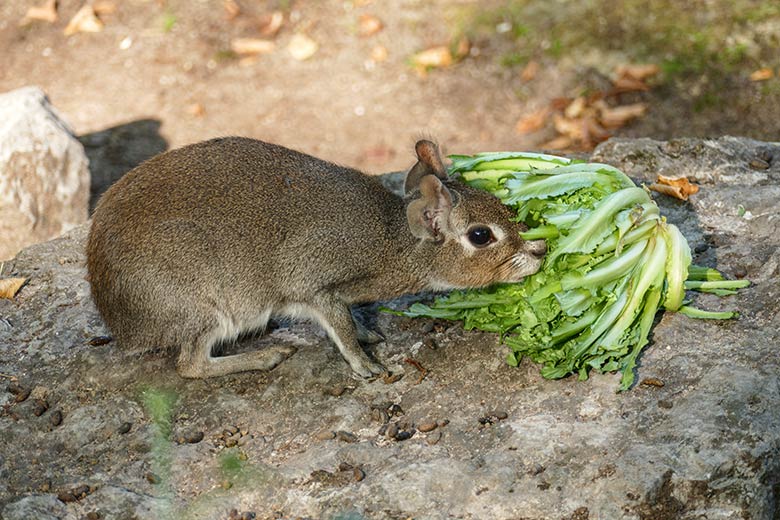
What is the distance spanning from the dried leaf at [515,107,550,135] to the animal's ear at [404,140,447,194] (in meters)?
3.92

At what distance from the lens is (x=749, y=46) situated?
31.1 feet

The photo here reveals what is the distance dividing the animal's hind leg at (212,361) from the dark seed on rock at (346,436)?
69 centimetres

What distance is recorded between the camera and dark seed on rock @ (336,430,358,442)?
4.72m

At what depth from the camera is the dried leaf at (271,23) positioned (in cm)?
1077

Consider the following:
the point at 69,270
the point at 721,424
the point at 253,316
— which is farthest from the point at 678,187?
the point at 69,270

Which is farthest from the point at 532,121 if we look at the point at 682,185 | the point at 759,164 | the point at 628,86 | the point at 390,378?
the point at 390,378

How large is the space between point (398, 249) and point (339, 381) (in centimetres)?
77

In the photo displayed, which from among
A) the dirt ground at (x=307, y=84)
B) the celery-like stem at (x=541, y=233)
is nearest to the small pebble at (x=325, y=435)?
the celery-like stem at (x=541, y=233)

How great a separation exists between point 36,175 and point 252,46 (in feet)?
11.6

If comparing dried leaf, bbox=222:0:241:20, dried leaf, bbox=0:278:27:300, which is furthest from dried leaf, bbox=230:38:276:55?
dried leaf, bbox=0:278:27:300

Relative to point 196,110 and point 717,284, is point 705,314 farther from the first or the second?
point 196,110

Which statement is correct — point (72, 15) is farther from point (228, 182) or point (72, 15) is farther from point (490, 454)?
point (490, 454)

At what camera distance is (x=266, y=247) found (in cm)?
525

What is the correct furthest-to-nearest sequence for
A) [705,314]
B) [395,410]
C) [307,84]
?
1. [307,84]
2. [705,314]
3. [395,410]
